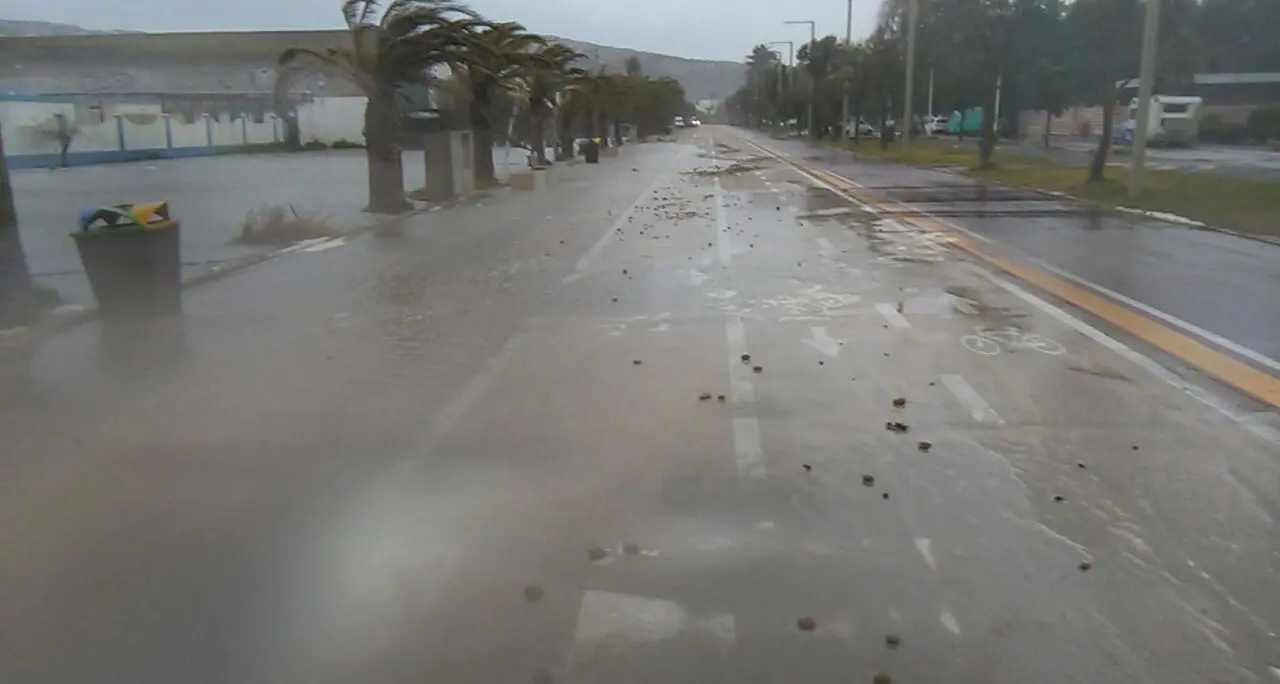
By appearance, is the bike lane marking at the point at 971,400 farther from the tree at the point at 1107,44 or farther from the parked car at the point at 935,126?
the parked car at the point at 935,126

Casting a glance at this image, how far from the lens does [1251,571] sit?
5.34 m

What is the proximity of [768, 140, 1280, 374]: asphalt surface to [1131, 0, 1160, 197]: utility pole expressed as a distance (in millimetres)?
1457

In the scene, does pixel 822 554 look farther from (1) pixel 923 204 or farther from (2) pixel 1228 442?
(1) pixel 923 204

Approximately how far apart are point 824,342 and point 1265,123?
61.3 m

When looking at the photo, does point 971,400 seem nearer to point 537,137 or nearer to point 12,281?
point 12,281

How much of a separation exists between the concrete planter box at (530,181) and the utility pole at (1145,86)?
47.6 ft

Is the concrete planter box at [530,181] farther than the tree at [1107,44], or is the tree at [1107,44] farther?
the concrete planter box at [530,181]

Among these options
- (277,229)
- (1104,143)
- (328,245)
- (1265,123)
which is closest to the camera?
(328,245)

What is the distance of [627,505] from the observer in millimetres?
6160

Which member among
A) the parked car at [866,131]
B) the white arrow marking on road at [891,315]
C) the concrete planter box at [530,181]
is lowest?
the parked car at [866,131]

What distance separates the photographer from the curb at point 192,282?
11008 millimetres

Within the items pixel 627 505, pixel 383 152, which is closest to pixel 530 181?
pixel 383 152

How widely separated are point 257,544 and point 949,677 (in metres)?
3.12

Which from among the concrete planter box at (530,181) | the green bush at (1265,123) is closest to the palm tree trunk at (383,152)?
the concrete planter box at (530,181)
